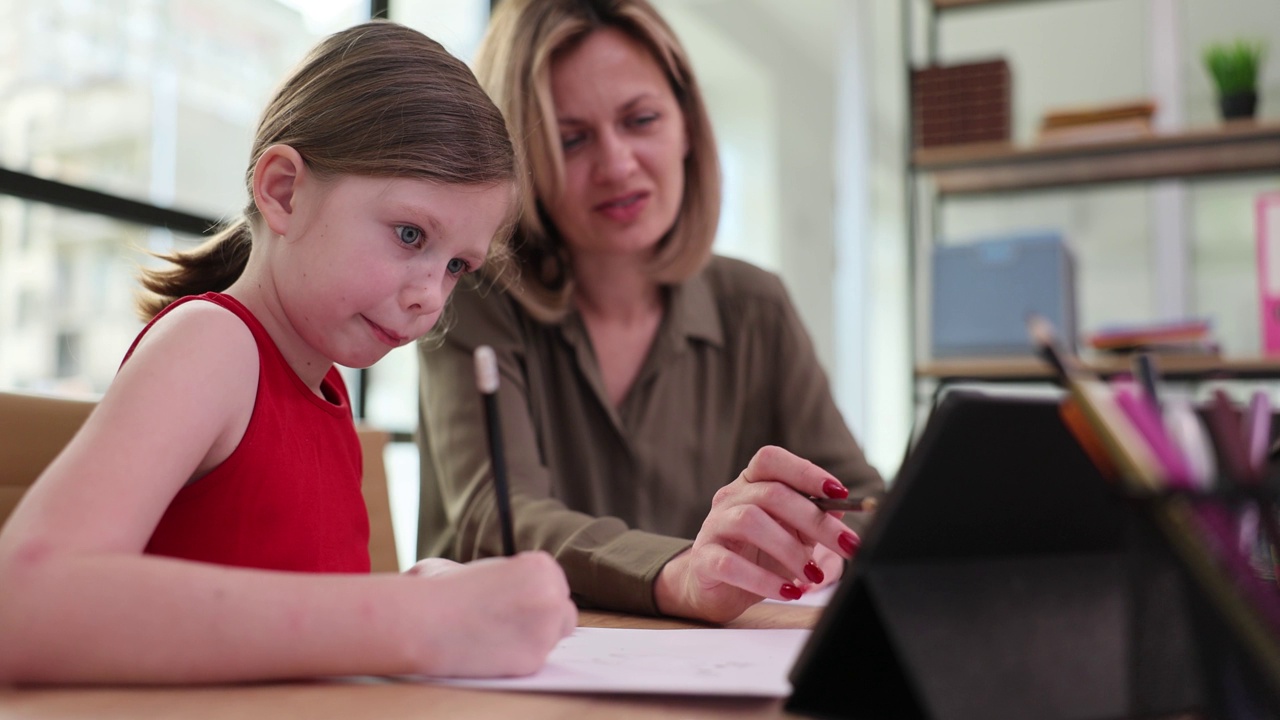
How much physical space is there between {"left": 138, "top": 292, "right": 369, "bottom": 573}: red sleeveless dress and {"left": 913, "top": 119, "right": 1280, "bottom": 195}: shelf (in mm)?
2494

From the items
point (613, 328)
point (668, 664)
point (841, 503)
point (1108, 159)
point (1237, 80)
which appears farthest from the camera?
point (1108, 159)

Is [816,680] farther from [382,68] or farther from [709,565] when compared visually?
[382,68]

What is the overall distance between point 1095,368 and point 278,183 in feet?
7.24

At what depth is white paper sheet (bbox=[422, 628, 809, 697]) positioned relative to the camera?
524 millimetres

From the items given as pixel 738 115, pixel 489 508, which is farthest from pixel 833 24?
pixel 489 508

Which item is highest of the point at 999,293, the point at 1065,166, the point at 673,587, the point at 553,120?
the point at 1065,166

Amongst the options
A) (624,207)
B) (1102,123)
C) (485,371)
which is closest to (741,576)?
(485,371)

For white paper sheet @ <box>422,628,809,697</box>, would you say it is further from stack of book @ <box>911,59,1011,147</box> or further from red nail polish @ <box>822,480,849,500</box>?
stack of book @ <box>911,59,1011,147</box>

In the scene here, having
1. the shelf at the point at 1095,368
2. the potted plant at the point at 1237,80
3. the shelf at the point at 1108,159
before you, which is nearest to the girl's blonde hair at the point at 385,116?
the shelf at the point at 1095,368

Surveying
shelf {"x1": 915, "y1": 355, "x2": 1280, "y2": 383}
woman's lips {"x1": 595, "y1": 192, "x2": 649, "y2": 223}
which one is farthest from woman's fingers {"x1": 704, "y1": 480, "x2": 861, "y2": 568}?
shelf {"x1": 915, "y1": 355, "x2": 1280, "y2": 383}

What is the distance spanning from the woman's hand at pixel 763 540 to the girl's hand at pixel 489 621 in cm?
25

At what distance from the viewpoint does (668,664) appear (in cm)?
60

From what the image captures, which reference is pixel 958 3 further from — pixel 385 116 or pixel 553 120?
pixel 385 116

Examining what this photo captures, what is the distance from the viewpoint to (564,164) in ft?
4.40
